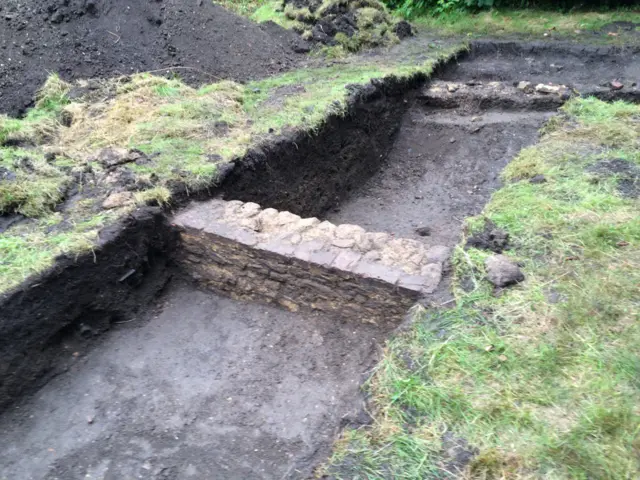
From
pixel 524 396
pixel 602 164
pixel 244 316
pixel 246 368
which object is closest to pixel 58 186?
pixel 244 316

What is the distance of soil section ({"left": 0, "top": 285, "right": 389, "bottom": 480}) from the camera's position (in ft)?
11.2

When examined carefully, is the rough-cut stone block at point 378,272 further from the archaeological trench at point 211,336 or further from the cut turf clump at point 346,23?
the cut turf clump at point 346,23

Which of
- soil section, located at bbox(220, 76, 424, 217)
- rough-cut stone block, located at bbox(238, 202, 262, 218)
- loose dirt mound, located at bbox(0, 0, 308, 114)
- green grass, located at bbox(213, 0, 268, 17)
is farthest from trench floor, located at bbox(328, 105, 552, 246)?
green grass, located at bbox(213, 0, 268, 17)

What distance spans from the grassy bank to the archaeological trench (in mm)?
215

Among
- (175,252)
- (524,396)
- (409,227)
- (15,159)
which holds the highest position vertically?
(15,159)

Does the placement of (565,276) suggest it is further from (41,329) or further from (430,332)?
(41,329)

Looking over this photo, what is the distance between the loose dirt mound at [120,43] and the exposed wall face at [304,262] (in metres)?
3.72

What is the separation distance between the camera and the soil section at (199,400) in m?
3.41

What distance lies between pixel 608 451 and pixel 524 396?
0.47 metres

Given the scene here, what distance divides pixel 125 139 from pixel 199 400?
320 centimetres

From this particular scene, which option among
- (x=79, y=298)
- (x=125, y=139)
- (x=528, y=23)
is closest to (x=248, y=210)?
(x=79, y=298)

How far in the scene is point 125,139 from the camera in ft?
19.0

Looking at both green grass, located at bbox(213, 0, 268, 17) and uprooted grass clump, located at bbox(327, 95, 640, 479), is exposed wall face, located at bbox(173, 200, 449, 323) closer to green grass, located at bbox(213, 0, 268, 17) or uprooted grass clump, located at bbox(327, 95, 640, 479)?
uprooted grass clump, located at bbox(327, 95, 640, 479)

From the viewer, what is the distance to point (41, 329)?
392 centimetres
